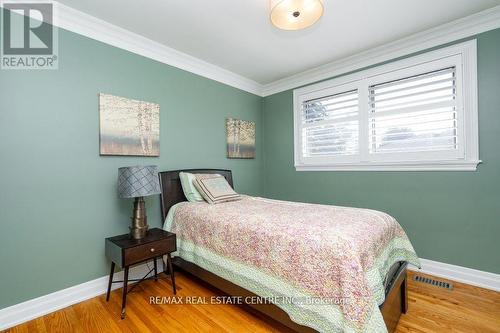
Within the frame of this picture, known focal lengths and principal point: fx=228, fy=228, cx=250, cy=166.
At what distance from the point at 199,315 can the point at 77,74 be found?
2.38 metres

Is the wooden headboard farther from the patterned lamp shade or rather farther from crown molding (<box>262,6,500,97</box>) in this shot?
crown molding (<box>262,6,500,97</box>)

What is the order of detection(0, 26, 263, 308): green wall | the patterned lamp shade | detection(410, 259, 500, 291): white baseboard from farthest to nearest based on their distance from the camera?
detection(410, 259, 500, 291): white baseboard < the patterned lamp shade < detection(0, 26, 263, 308): green wall

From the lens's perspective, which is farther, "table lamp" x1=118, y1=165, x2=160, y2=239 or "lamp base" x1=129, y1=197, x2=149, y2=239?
"lamp base" x1=129, y1=197, x2=149, y2=239

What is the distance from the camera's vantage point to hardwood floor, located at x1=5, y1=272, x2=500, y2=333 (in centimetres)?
168

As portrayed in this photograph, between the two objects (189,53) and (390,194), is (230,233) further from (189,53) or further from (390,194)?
(189,53)

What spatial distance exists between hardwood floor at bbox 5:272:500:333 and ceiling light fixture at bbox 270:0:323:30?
7.71ft

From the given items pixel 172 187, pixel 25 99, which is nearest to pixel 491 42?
pixel 172 187

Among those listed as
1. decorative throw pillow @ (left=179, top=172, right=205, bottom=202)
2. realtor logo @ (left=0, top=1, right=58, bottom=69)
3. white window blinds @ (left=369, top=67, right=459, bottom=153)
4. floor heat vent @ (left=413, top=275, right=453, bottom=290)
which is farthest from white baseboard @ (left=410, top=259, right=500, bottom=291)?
realtor logo @ (left=0, top=1, right=58, bottom=69)

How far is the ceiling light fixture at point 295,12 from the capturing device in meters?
1.66

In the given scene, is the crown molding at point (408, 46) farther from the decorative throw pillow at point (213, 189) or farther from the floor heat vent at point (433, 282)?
the floor heat vent at point (433, 282)

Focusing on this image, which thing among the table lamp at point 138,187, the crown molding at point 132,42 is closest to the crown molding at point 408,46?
the crown molding at point 132,42

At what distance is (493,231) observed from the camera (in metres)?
2.20

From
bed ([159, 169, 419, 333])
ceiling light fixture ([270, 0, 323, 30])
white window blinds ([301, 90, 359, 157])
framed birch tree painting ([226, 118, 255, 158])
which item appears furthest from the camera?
framed birch tree painting ([226, 118, 255, 158])

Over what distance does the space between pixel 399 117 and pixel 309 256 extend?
2227 mm
